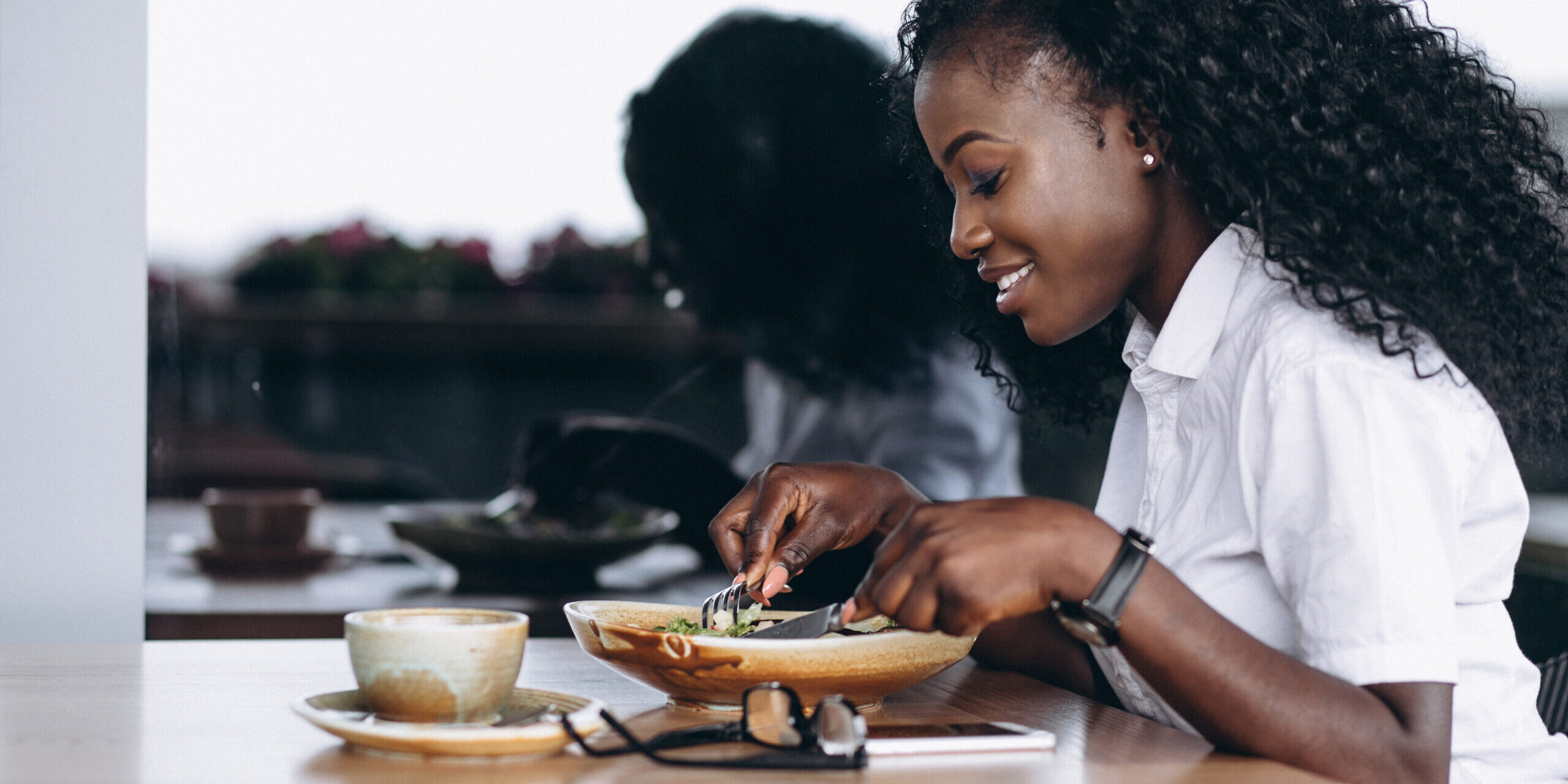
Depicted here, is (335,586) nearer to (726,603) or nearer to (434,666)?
(726,603)

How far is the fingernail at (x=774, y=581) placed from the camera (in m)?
1.05

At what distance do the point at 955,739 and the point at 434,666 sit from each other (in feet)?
1.02

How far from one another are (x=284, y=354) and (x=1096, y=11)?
1196mm

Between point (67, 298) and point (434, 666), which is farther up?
point (67, 298)

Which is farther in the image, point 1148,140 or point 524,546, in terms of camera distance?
point 524,546

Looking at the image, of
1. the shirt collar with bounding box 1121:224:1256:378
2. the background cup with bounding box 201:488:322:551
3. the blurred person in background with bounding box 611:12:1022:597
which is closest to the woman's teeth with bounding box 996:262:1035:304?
the shirt collar with bounding box 1121:224:1256:378

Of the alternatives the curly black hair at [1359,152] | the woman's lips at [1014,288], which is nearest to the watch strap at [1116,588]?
the curly black hair at [1359,152]

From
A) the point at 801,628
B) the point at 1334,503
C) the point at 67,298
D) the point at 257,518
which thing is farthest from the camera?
the point at 257,518

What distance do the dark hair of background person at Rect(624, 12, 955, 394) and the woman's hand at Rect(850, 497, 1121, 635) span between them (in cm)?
109

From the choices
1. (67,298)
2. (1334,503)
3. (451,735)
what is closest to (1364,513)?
(1334,503)

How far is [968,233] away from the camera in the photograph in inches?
44.3

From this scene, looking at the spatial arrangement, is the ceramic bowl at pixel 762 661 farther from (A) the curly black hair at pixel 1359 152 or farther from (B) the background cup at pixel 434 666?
(A) the curly black hair at pixel 1359 152

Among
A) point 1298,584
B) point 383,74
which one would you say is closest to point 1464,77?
point 1298,584

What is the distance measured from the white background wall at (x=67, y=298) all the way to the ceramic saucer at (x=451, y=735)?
0.79 m
